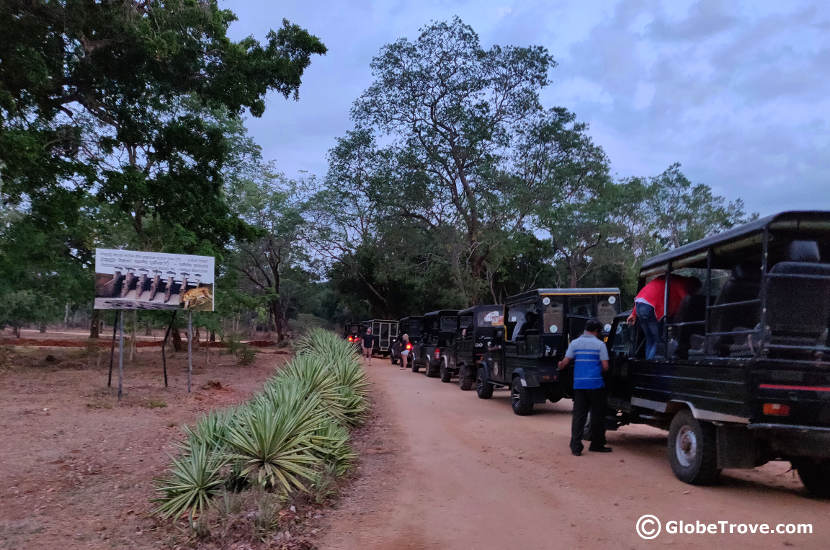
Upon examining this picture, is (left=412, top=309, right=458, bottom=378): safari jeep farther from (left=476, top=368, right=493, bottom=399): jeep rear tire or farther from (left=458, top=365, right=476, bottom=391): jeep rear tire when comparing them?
(left=476, top=368, right=493, bottom=399): jeep rear tire

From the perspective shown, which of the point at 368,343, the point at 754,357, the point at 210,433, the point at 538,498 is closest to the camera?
the point at 754,357

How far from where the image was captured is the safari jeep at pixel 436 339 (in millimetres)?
22219

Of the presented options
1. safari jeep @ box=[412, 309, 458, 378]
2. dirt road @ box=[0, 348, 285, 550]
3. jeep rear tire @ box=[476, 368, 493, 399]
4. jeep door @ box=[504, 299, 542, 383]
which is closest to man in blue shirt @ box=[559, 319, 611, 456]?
jeep door @ box=[504, 299, 542, 383]

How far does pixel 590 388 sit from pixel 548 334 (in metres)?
3.78

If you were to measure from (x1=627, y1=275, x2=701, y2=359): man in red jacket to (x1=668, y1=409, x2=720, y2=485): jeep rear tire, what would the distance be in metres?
1.23

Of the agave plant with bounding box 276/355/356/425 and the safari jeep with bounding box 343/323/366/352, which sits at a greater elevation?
the safari jeep with bounding box 343/323/366/352

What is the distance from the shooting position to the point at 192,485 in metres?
5.61

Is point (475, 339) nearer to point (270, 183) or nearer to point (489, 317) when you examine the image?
point (489, 317)

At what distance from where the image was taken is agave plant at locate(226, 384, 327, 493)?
19.4 ft

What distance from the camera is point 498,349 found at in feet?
45.4

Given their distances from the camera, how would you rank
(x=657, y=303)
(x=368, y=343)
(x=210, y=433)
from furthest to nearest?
(x=368, y=343), (x=657, y=303), (x=210, y=433)

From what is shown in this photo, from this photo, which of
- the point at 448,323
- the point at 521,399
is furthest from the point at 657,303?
the point at 448,323

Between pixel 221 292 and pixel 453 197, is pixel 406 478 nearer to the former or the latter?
pixel 221 292

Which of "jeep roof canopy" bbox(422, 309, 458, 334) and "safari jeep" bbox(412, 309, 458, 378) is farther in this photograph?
"jeep roof canopy" bbox(422, 309, 458, 334)
